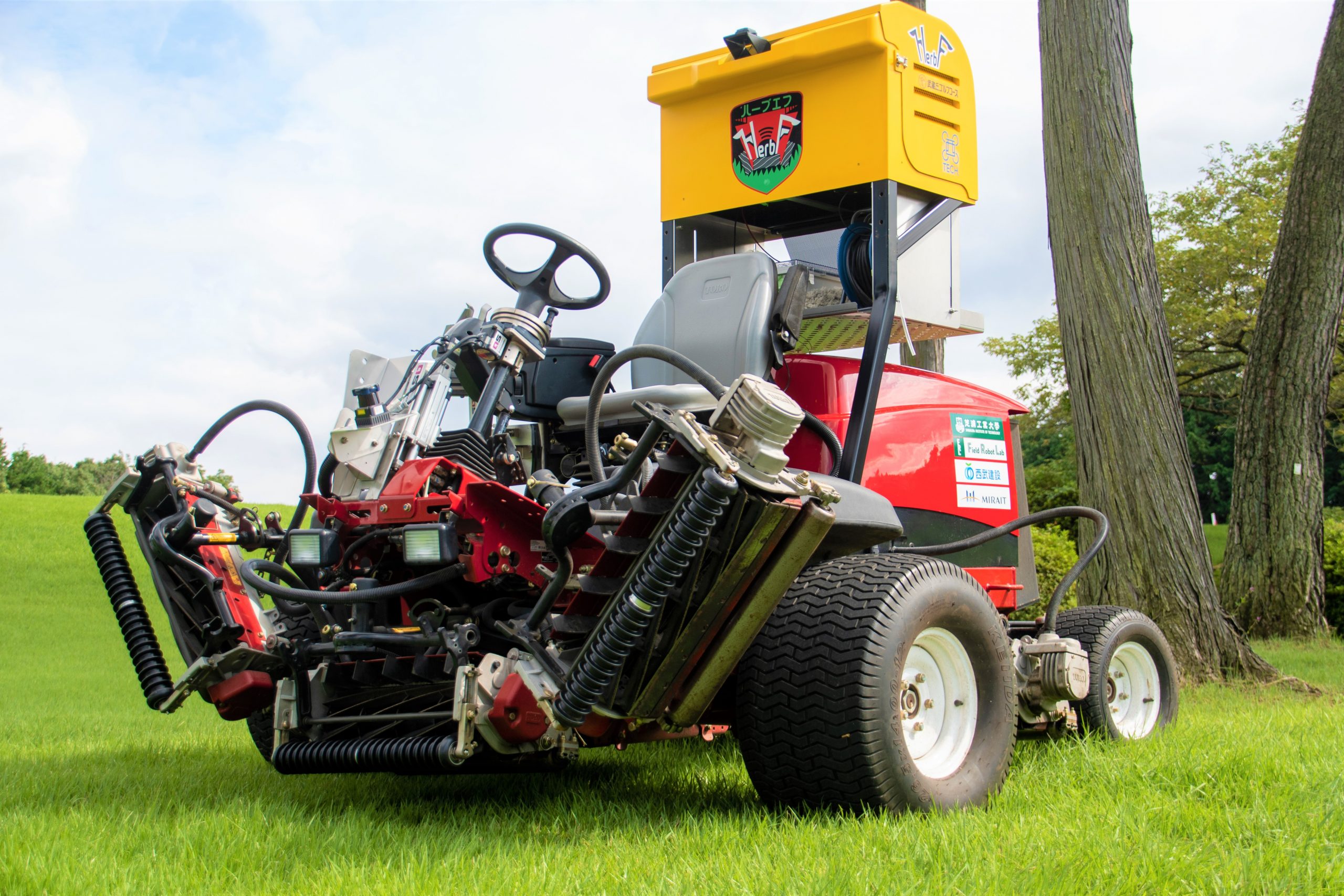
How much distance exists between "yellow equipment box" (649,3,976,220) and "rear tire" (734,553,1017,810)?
6.01 feet

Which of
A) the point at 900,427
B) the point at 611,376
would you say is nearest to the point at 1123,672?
the point at 900,427

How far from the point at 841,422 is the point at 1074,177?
463 centimetres

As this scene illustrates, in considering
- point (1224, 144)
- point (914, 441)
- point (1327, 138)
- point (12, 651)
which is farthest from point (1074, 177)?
point (1224, 144)

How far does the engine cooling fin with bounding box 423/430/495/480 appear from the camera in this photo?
12.8 feet

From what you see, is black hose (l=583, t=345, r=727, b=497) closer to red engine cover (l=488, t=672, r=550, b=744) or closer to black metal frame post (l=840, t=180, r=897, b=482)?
red engine cover (l=488, t=672, r=550, b=744)

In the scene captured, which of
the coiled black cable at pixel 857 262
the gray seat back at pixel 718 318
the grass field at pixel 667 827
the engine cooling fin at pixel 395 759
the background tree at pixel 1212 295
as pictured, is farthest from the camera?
the background tree at pixel 1212 295

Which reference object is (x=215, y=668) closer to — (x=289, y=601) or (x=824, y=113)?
(x=289, y=601)

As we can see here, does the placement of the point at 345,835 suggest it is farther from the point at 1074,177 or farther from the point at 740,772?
the point at 1074,177

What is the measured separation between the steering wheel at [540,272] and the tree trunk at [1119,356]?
178 inches

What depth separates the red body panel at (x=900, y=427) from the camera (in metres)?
4.48

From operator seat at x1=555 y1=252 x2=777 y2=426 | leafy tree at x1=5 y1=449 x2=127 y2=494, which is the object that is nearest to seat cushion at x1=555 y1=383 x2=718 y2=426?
operator seat at x1=555 y1=252 x2=777 y2=426

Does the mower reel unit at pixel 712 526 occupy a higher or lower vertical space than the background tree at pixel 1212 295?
lower

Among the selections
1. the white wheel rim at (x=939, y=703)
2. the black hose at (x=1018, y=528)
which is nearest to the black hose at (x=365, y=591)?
the white wheel rim at (x=939, y=703)

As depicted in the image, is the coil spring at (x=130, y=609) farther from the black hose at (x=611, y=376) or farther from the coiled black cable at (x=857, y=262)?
the coiled black cable at (x=857, y=262)
